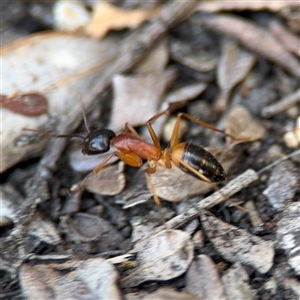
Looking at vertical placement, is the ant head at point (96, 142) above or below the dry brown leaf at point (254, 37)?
below

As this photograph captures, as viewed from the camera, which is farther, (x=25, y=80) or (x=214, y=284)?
(x=25, y=80)

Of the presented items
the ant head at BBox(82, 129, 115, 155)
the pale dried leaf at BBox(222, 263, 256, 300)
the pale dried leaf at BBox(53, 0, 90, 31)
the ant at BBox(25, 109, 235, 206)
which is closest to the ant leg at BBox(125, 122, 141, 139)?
the ant at BBox(25, 109, 235, 206)

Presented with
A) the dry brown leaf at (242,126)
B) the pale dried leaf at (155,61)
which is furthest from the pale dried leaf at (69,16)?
the dry brown leaf at (242,126)

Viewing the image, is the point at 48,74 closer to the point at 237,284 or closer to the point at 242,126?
the point at 242,126

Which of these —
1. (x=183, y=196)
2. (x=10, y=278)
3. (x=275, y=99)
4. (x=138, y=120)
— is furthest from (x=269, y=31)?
(x=10, y=278)

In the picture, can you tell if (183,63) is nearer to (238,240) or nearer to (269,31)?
(269,31)

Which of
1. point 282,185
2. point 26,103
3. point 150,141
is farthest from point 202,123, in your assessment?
point 26,103

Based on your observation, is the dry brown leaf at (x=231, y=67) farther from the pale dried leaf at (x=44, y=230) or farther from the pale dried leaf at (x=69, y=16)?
the pale dried leaf at (x=44, y=230)
